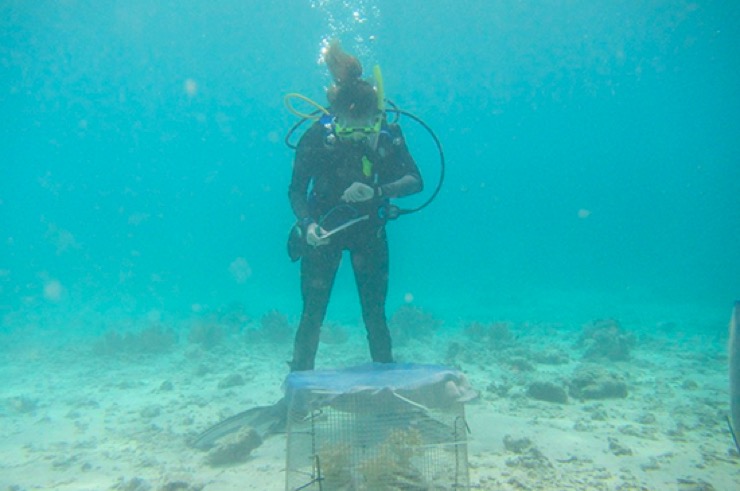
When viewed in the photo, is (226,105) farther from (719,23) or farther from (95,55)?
(719,23)

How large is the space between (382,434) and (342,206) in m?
2.62

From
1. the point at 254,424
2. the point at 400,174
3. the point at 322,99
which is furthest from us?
the point at 322,99

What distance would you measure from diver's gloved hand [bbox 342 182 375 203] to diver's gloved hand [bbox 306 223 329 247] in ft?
1.59

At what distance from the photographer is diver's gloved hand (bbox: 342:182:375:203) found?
425 centimetres

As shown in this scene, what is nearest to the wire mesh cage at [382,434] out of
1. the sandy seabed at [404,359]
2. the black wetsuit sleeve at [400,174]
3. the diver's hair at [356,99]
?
the sandy seabed at [404,359]

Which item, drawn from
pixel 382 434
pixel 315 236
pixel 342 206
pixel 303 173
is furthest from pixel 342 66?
pixel 382 434

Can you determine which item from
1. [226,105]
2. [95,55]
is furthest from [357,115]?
[226,105]

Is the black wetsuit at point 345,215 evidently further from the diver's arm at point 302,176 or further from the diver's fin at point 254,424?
the diver's fin at point 254,424

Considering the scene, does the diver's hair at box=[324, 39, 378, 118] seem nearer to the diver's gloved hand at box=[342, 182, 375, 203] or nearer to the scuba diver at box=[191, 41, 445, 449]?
the scuba diver at box=[191, 41, 445, 449]

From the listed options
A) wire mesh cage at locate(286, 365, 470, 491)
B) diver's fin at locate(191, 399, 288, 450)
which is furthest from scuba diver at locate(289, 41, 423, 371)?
wire mesh cage at locate(286, 365, 470, 491)

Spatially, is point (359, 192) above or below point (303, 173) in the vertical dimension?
below

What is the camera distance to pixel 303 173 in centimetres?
498

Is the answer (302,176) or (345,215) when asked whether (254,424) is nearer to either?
(345,215)

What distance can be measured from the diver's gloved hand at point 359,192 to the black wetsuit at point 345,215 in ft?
1.21
